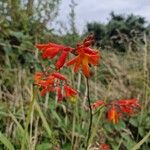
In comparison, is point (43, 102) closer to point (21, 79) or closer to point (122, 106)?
point (21, 79)

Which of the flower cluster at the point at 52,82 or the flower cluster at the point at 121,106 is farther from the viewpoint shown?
Answer: the flower cluster at the point at 121,106

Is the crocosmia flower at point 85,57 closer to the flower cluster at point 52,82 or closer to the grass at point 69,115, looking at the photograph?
the flower cluster at point 52,82

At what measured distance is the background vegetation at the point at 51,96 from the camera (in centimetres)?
315

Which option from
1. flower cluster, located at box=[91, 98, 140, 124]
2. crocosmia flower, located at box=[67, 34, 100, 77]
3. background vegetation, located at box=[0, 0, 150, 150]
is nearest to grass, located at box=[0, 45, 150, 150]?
background vegetation, located at box=[0, 0, 150, 150]

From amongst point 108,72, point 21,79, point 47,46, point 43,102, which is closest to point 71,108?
point 43,102

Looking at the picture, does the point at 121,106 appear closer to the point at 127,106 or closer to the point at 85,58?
the point at 127,106

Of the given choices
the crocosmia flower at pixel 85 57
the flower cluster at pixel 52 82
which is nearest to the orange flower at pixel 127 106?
the flower cluster at pixel 52 82

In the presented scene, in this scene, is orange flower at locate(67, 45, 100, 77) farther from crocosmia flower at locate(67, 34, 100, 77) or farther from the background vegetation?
the background vegetation

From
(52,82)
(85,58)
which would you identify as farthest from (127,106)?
(85,58)

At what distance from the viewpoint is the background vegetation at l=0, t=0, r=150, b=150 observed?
315 cm

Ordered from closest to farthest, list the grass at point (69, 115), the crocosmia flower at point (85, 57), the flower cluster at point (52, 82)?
the crocosmia flower at point (85, 57), the flower cluster at point (52, 82), the grass at point (69, 115)

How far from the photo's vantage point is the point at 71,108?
3768 millimetres

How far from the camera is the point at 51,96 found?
13.0 ft

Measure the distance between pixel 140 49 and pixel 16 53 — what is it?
211cm
